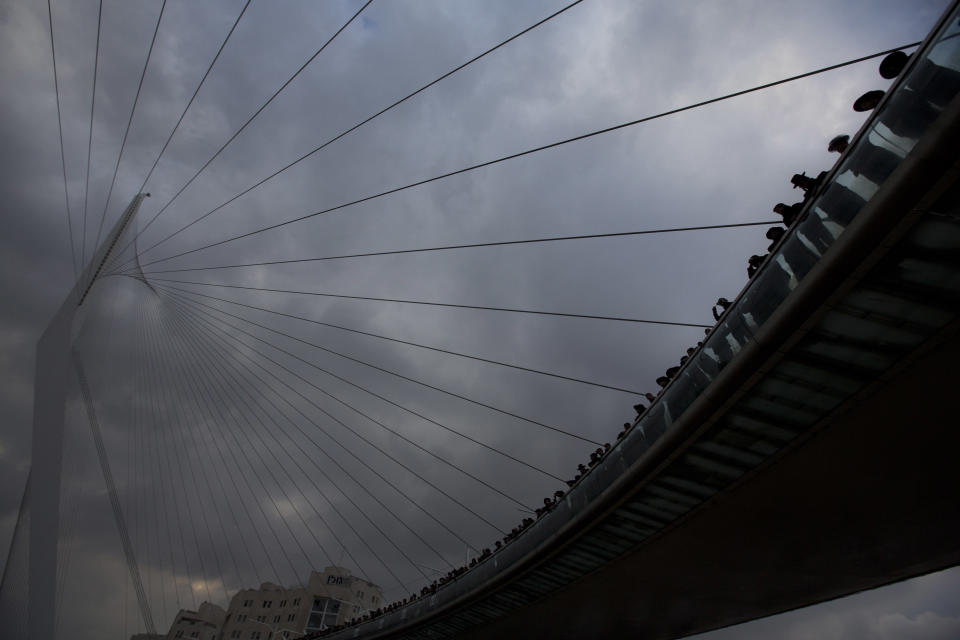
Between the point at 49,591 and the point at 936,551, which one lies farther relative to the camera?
the point at 49,591

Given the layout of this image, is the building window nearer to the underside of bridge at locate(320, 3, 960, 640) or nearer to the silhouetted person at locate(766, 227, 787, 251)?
the underside of bridge at locate(320, 3, 960, 640)

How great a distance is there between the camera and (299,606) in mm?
71438

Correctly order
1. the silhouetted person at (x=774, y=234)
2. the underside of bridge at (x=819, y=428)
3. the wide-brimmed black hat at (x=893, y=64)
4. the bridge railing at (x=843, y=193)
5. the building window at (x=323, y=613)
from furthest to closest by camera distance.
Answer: the building window at (x=323, y=613) < the silhouetted person at (x=774, y=234) < the underside of bridge at (x=819, y=428) < the wide-brimmed black hat at (x=893, y=64) < the bridge railing at (x=843, y=193)

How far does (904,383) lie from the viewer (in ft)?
32.5

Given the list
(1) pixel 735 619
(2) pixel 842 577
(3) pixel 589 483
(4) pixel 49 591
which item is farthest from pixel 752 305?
(4) pixel 49 591

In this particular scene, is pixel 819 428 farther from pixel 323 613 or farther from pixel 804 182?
pixel 323 613

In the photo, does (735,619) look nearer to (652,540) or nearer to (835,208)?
(652,540)

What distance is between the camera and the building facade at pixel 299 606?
71.2m

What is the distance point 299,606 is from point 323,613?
133 inches

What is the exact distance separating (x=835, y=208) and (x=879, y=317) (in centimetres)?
197

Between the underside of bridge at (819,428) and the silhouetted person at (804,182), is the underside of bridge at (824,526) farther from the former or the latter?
the silhouetted person at (804,182)

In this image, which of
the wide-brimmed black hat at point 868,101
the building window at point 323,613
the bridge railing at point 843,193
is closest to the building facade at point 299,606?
the building window at point 323,613

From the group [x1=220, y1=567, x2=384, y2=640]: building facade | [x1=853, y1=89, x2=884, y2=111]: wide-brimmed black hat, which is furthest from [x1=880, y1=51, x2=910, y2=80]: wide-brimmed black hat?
[x1=220, y1=567, x2=384, y2=640]: building facade

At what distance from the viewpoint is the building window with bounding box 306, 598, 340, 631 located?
70.9 m
